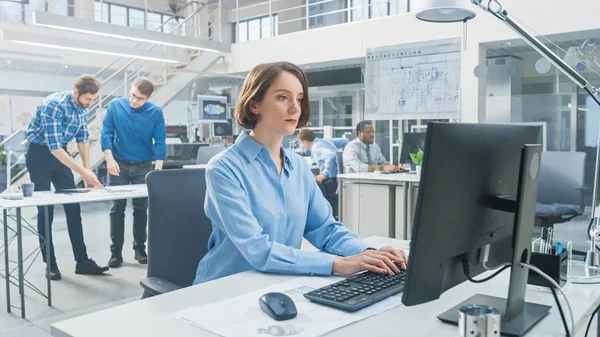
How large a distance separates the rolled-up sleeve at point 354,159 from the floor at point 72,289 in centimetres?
167

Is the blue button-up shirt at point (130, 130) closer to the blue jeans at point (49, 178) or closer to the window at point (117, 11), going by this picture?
the blue jeans at point (49, 178)

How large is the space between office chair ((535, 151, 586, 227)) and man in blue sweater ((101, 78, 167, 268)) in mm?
3033

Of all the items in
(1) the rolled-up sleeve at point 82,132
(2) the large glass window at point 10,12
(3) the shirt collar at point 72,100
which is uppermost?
(2) the large glass window at point 10,12

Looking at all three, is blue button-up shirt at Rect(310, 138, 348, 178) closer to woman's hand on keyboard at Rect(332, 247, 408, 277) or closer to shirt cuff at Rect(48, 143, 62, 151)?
shirt cuff at Rect(48, 143, 62, 151)

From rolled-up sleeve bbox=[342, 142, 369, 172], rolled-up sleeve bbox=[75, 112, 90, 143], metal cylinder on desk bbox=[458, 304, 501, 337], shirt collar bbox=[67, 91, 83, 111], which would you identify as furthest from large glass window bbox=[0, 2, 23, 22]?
metal cylinder on desk bbox=[458, 304, 501, 337]

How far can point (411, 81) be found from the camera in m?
4.11

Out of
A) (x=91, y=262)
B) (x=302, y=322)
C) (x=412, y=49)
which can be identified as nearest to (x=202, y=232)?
(x=302, y=322)

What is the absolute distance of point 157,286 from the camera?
151 centimetres

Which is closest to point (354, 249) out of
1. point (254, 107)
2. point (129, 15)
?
point (254, 107)

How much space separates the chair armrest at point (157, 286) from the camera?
4.87 feet

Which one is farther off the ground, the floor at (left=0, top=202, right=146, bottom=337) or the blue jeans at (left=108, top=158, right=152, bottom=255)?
the blue jeans at (left=108, top=158, right=152, bottom=255)

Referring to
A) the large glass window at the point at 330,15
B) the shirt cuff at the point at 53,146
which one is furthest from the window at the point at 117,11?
the shirt cuff at the point at 53,146

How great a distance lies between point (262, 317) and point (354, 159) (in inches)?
147

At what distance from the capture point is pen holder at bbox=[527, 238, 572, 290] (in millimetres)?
1249
